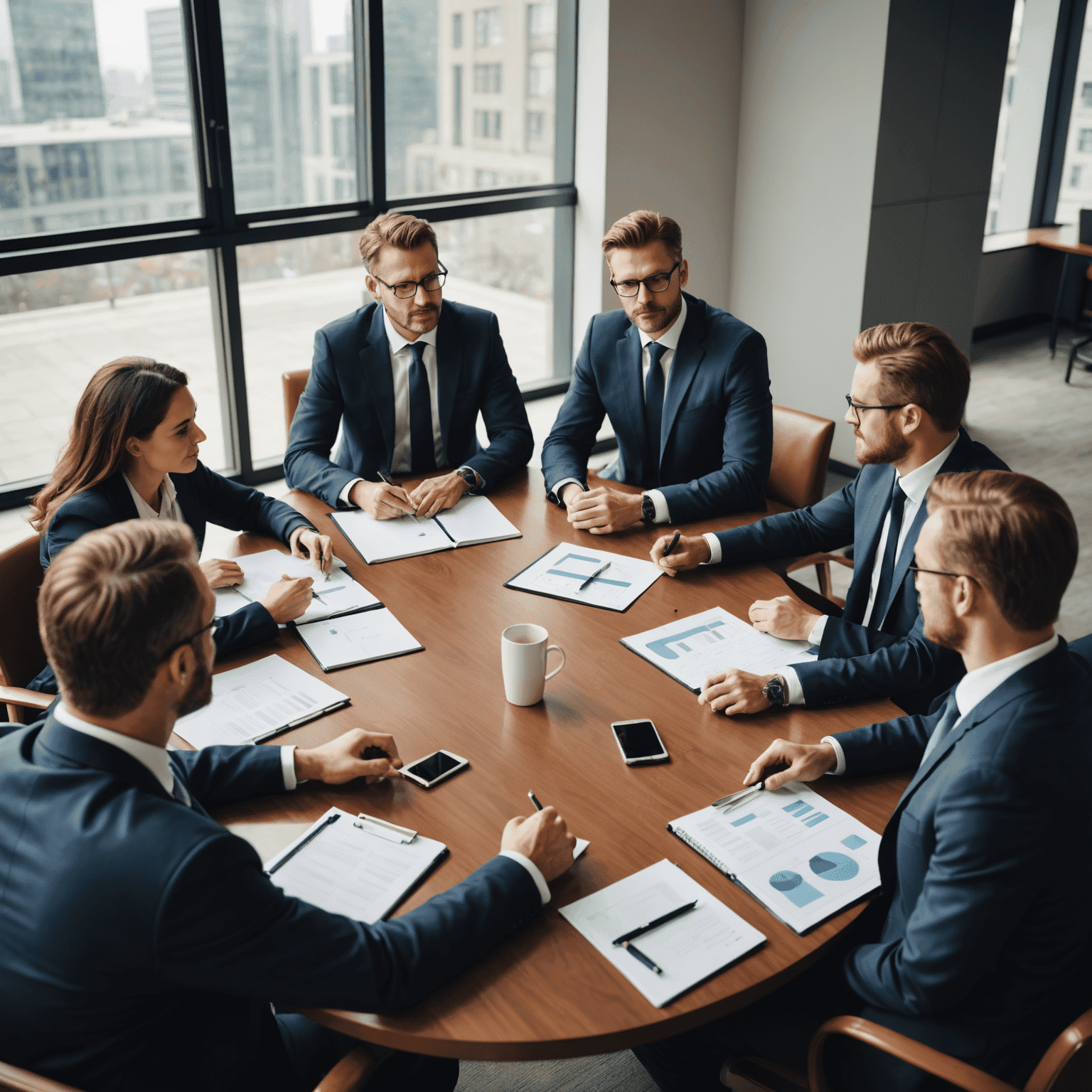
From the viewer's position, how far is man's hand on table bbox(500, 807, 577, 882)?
1.49 metres

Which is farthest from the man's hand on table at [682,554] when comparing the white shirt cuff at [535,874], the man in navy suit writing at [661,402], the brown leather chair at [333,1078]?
the brown leather chair at [333,1078]

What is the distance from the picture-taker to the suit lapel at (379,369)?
307 cm

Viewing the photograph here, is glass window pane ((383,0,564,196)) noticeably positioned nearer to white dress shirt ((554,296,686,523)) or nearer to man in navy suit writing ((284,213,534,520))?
man in navy suit writing ((284,213,534,520))

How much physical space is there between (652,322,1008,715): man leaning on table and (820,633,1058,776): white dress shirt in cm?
44

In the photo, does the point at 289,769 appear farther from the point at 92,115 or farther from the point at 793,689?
the point at 92,115

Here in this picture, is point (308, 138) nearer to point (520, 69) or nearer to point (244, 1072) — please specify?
point (520, 69)

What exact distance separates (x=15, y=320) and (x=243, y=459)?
3.64 feet

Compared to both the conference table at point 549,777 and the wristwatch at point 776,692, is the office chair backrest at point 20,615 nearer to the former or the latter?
the conference table at point 549,777

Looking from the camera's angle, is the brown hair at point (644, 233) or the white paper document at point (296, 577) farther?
the brown hair at point (644, 233)

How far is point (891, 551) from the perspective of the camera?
2.35m

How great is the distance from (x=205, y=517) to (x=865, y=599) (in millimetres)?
1703

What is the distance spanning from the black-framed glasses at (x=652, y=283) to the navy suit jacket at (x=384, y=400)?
48 centimetres

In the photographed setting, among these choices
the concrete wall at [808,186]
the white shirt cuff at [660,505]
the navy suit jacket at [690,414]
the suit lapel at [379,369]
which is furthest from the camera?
the concrete wall at [808,186]

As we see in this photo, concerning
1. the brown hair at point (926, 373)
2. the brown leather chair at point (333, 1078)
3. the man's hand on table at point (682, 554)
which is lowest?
the brown leather chair at point (333, 1078)
